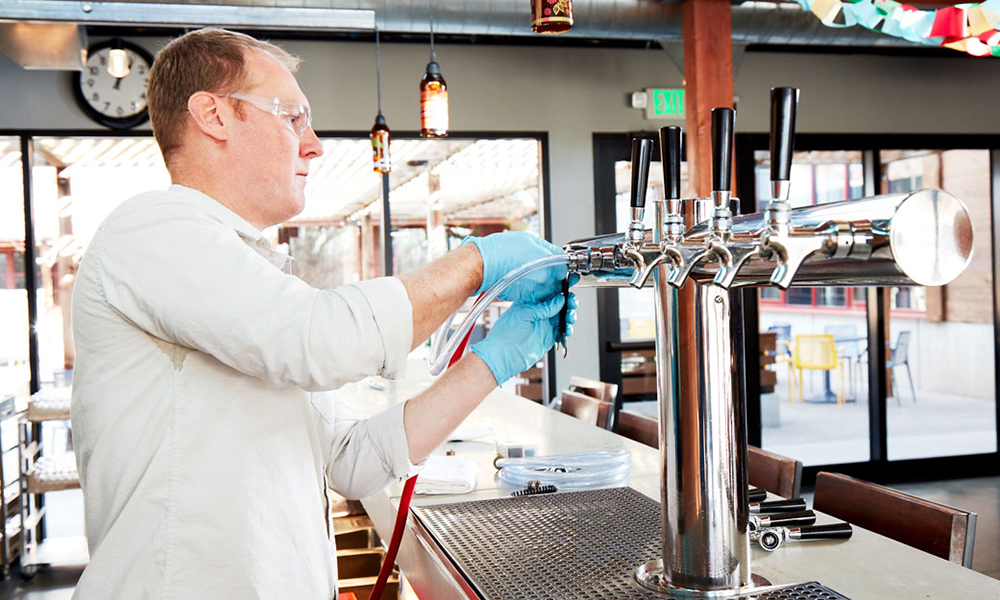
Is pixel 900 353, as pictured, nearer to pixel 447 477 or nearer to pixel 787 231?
pixel 447 477

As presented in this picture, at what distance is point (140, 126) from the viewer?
16.5 ft

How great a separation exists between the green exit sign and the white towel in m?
4.00

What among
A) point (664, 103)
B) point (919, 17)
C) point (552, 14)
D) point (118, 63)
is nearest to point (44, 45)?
point (118, 63)

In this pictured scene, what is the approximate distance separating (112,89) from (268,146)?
14.1ft

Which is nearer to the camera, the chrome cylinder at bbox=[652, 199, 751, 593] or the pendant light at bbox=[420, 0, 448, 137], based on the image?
the chrome cylinder at bbox=[652, 199, 751, 593]

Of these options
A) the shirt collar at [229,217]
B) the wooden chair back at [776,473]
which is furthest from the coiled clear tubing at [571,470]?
the shirt collar at [229,217]

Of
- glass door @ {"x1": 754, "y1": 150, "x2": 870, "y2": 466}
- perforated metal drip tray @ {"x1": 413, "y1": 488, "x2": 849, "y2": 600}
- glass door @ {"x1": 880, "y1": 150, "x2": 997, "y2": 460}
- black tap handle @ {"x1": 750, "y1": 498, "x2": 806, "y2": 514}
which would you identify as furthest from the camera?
glass door @ {"x1": 880, "y1": 150, "x2": 997, "y2": 460}

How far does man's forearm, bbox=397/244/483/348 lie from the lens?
1095 mm

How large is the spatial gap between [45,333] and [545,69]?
3.28 m

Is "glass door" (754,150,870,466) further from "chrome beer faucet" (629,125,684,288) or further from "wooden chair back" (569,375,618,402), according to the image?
"chrome beer faucet" (629,125,684,288)

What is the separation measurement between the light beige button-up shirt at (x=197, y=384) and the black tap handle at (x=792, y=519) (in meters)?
0.73

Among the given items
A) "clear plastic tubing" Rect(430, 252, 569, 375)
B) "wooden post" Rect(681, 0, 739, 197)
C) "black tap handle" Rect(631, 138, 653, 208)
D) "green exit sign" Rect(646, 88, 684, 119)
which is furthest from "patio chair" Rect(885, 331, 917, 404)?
"black tap handle" Rect(631, 138, 653, 208)

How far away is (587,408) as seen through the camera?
10.8 feet

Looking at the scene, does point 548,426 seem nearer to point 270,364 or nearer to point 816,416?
point 270,364
